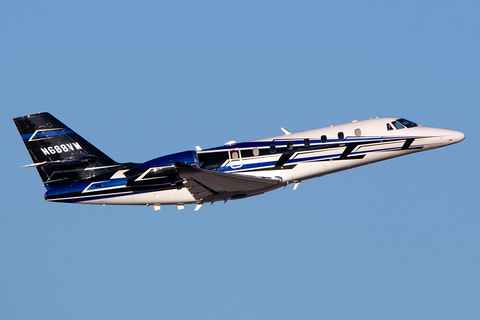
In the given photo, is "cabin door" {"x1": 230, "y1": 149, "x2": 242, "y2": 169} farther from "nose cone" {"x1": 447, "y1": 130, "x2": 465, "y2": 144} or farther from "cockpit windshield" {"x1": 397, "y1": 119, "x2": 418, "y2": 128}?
"nose cone" {"x1": 447, "y1": 130, "x2": 465, "y2": 144}

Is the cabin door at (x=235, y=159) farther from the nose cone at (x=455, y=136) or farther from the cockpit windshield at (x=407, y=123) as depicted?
the nose cone at (x=455, y=136)

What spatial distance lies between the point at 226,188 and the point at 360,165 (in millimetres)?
6100

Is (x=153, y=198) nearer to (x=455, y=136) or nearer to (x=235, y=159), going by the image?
(x=235, y=159)

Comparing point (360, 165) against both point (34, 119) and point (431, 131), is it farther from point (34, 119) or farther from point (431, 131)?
point (34, 119)

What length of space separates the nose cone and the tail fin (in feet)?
47.6

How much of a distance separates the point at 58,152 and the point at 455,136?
56.7ft

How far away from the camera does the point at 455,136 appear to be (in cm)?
2255

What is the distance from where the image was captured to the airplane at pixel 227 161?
21.6 metres

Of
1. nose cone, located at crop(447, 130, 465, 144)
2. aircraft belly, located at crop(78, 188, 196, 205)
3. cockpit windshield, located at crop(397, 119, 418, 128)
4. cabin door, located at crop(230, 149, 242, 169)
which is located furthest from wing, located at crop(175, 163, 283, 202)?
nose cone, located at crop(447, 130, 465, 144)

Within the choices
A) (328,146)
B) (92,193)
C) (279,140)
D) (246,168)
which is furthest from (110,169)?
(328,146)

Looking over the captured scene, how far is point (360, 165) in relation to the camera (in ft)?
74.4

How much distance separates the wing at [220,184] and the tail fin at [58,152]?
4358 millimetres

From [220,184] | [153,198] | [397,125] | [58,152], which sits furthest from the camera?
[58,152]

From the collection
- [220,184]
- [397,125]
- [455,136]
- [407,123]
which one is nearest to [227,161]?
[220,184]
